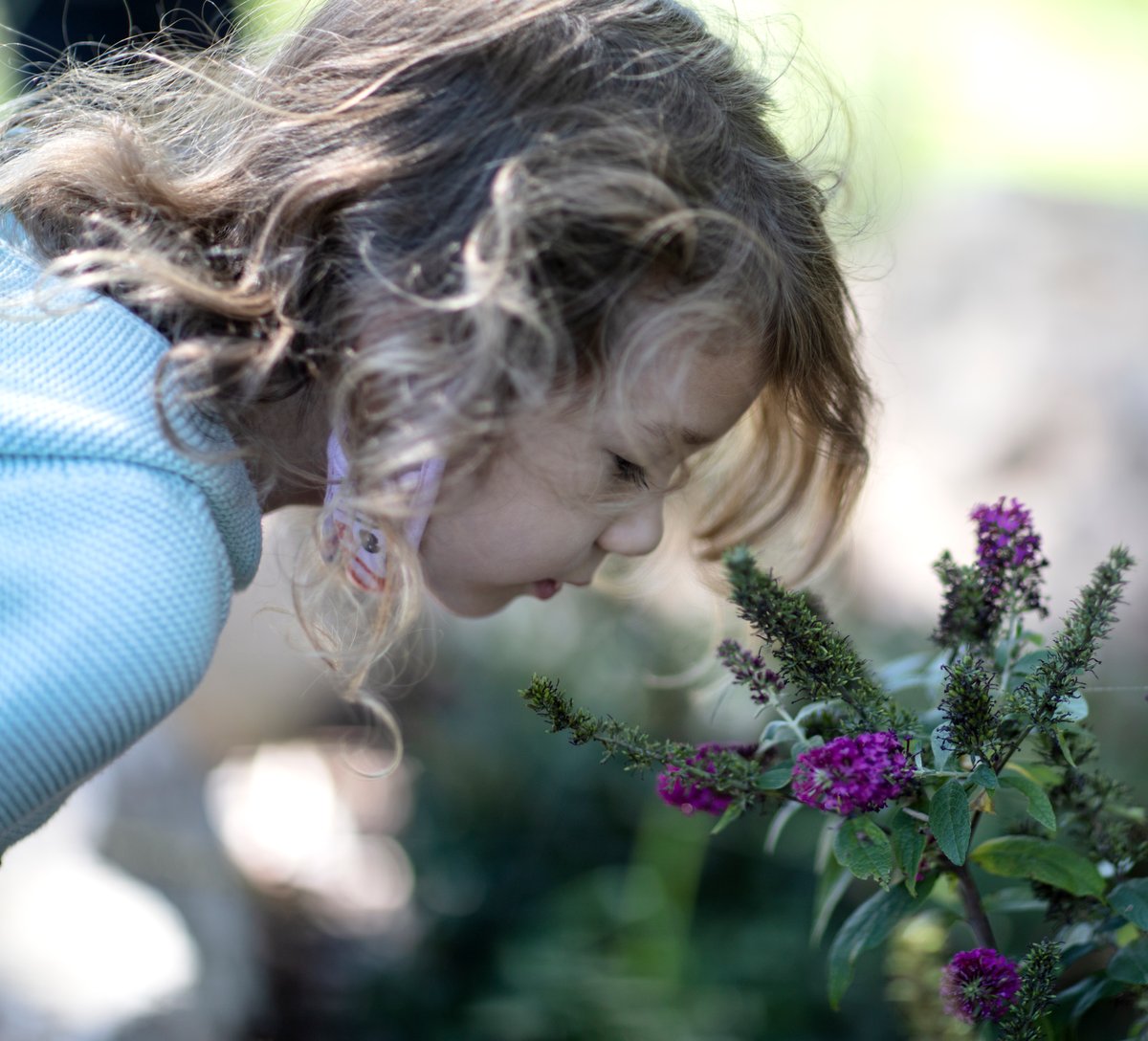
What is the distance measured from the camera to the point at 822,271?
69.8 inches

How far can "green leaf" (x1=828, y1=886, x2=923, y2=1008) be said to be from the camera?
3.93 feet

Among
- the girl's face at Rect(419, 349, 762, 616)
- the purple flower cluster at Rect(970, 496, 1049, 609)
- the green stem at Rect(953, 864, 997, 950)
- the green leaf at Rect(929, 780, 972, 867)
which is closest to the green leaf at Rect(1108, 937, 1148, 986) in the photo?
the green stem at Rect(953, 864, 997, 950)

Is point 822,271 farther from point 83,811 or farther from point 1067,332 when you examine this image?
point 1067,332

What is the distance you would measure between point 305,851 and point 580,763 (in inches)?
36.4

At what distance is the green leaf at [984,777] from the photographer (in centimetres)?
106

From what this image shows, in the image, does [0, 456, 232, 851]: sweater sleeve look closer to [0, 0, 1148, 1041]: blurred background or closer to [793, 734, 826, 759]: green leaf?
[0, 0, 1148, 1041]: blurred background

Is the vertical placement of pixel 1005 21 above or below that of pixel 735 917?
above

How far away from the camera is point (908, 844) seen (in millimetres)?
1111

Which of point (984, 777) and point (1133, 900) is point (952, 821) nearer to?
point (984, 777)

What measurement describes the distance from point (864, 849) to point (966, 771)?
123 mm

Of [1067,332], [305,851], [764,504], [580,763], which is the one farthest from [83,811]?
[1067,332]

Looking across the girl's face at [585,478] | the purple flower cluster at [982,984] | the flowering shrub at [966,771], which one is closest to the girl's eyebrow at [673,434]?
the girl's face at [585,478]

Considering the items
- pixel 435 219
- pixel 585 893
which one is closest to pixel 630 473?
pixel 435 219

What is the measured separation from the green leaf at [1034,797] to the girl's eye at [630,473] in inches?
25.4
